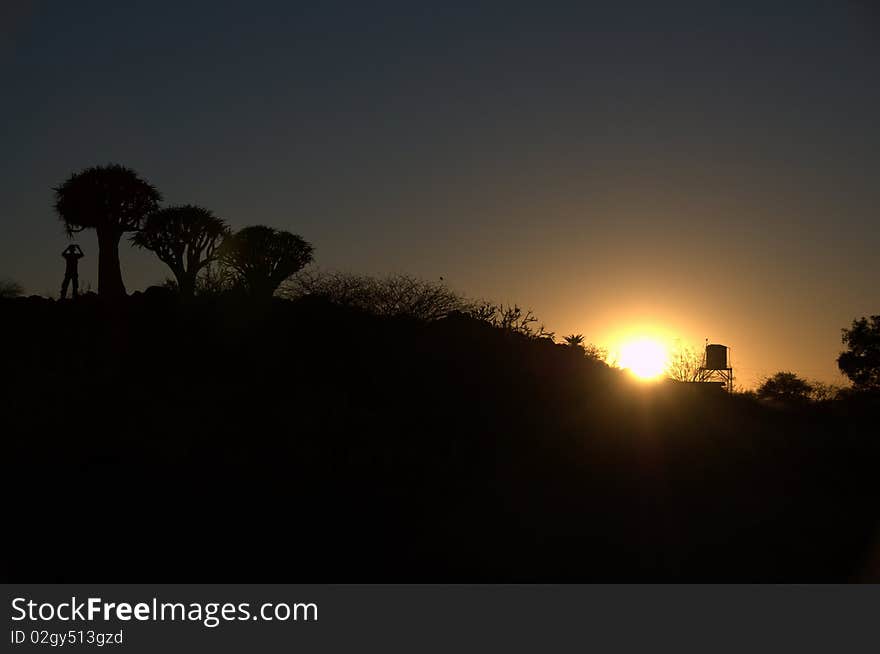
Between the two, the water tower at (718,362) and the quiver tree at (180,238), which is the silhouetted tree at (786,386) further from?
the quiver tree at (180,238)

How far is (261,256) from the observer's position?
28125mm

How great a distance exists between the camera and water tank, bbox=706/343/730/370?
152 feet

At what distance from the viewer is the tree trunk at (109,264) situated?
25188mm

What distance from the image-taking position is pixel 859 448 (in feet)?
77.3

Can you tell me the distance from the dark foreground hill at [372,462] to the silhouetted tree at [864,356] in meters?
38.6

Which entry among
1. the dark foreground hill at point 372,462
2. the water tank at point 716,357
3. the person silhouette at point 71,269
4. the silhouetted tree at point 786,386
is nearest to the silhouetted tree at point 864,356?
the silhouetted tree at point 786,386

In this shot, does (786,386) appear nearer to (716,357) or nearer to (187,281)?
(716,357)

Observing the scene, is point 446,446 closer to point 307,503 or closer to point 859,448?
point 307,503

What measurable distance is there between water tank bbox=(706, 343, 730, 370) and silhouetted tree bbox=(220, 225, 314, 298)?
25964 mm

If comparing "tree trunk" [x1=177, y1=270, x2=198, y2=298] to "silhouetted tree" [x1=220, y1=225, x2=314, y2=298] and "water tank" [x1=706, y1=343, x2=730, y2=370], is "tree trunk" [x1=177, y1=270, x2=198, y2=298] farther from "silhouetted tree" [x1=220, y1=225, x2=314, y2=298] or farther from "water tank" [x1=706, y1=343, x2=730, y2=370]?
"water tank" [x1=706, y1=343, x2=730, y2=370]

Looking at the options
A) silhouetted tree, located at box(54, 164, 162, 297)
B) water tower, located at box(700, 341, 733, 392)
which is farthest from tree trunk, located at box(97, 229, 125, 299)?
water tower, located at box(700, 341, 733, 392)

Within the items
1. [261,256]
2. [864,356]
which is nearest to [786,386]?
[864,356]

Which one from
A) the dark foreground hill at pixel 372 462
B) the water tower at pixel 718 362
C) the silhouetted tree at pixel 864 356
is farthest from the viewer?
the silhouetted tree at pixel 864 356
